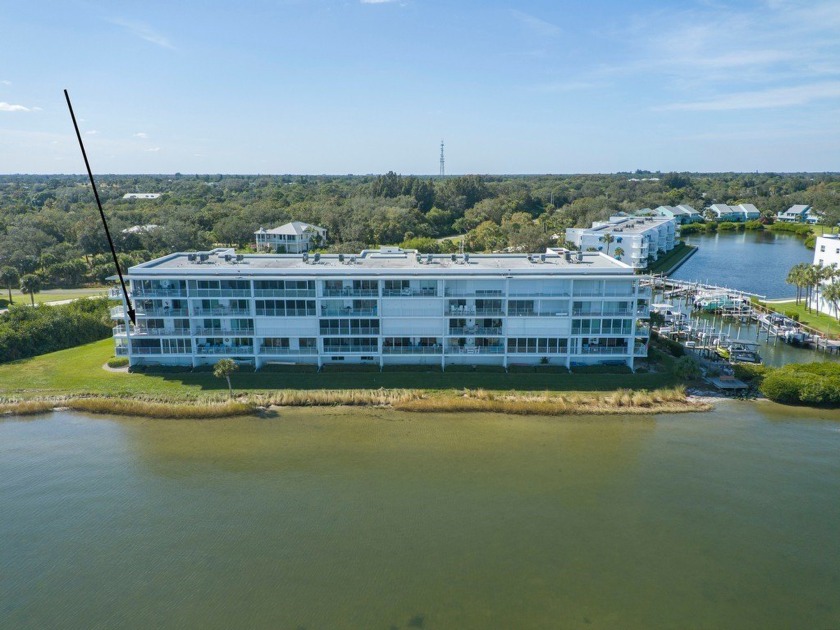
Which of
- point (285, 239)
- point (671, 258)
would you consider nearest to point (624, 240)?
point (671, 258)

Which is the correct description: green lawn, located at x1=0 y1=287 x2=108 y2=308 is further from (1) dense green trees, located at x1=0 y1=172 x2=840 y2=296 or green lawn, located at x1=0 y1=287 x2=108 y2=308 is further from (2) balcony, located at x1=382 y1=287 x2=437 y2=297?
(2) balcony, located at x1=382 y1=287 x2=437 y2=297

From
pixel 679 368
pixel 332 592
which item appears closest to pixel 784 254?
pixel 679 368

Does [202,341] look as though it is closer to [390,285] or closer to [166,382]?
[166,382]

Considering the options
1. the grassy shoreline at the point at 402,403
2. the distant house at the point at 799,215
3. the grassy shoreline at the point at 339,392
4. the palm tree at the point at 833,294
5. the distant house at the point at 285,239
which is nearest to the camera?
the grassy shoreline at the point at 402,403

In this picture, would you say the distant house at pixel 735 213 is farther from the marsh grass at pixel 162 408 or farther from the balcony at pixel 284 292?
the marsh grass at pixel 162 408

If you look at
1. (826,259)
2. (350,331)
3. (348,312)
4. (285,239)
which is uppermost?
(285,239)

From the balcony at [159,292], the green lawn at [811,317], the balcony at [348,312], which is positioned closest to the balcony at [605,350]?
the balcony at [348,312]

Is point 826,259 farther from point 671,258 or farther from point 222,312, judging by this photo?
point 222,312
